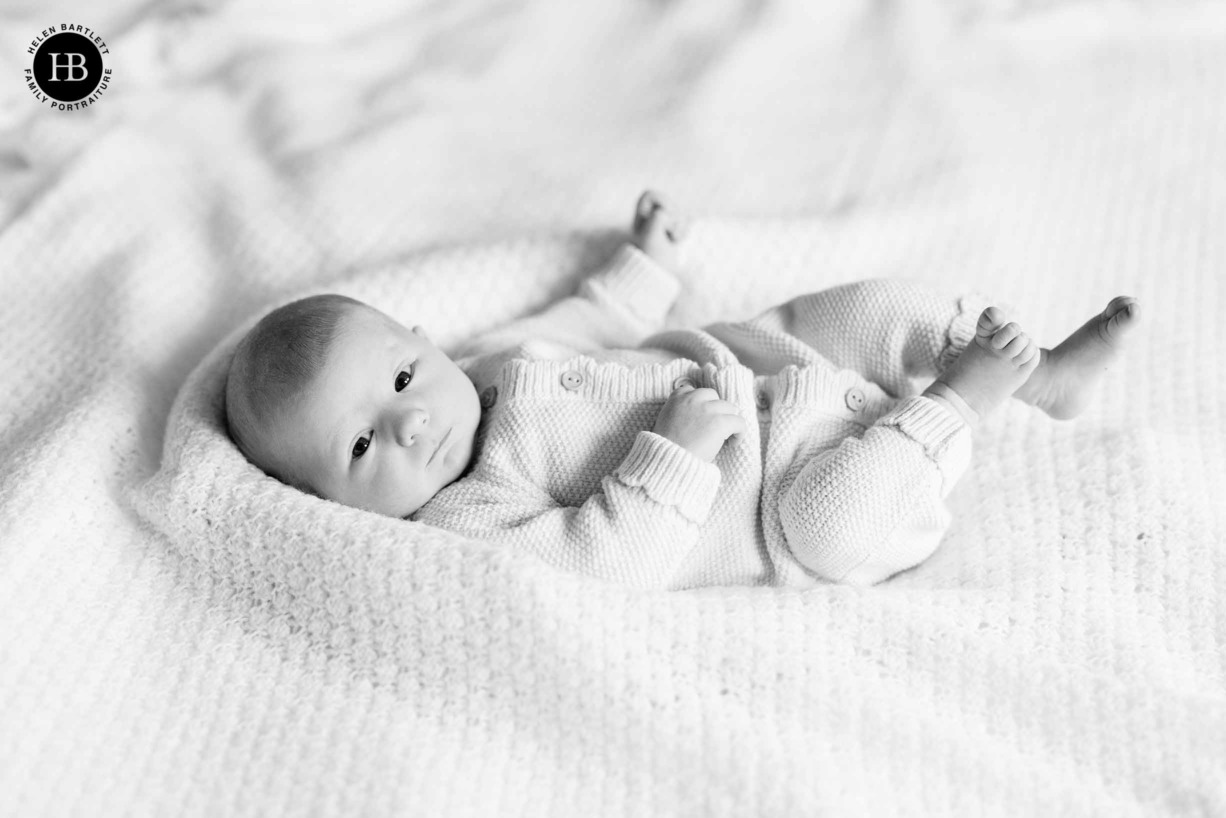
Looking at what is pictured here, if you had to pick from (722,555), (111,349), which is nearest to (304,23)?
(111,349)

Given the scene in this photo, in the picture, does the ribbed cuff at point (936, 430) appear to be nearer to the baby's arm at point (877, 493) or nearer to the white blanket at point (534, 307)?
the baby's arm at point (877, 493)

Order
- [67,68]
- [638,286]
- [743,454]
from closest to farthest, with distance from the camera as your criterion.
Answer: [743,454], [638,286], [67,68]

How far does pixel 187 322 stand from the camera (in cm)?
160

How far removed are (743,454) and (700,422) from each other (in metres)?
0.09

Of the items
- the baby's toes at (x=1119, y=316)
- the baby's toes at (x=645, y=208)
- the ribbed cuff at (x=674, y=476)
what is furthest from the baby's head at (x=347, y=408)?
the baby's toes at (x=1119, y=316)

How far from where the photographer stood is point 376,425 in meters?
1.24

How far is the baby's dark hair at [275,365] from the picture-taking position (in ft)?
3.99

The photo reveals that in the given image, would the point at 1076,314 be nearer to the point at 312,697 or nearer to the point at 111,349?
the point at 312,697

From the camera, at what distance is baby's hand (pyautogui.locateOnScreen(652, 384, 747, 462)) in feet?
3.96

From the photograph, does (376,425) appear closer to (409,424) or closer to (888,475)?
(409,424)

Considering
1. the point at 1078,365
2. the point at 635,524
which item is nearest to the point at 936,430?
the point at 1078,365

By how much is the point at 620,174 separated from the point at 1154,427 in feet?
3.04

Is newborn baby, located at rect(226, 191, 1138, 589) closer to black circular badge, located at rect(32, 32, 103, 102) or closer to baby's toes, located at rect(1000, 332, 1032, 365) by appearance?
baby's toes, located at rect(1000, 332, 1032, 365)

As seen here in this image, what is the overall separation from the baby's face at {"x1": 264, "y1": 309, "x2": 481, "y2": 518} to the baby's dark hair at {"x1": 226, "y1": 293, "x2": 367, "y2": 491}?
0.02m
